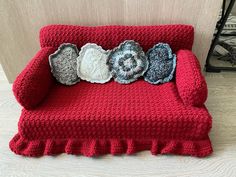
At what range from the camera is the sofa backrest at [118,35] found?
4.75ft

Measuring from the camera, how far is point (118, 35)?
148 cm

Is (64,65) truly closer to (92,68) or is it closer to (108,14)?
(92,68)

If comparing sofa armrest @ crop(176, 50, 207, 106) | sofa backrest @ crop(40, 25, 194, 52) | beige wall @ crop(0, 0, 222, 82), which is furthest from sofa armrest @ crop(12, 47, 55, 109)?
sofa armrest @ crop(176, 50, 207, 106)

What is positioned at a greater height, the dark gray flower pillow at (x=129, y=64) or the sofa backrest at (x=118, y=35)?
the sofa backrest at (x=118, y=35)

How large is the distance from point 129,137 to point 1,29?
1.19 metres

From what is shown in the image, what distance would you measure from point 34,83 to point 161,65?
74 centimetres

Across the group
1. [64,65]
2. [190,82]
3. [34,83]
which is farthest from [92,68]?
[190,82]

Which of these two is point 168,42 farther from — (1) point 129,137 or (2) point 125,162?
(2) point 125,162

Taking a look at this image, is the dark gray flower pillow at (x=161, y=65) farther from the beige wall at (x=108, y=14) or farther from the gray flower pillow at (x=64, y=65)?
the gray flower pillow at (x=64, y=65)

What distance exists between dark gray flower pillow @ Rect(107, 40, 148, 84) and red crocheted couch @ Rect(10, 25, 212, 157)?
0.06m

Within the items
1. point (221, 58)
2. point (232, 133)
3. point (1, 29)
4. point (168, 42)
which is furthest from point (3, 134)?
point (221, 58)

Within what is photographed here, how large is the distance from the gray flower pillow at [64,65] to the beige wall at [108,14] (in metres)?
0.25

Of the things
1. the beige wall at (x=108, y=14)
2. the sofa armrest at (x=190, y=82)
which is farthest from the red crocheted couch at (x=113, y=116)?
the beige wall at (x=108, y=14)

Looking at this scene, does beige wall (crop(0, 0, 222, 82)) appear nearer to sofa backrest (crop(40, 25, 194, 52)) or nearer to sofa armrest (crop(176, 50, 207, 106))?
sofa backrest (crop(40, 25, 194, 52))
